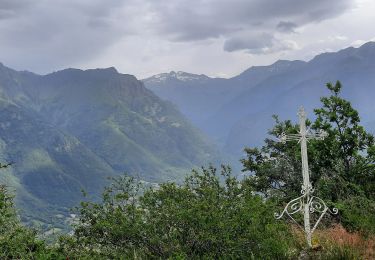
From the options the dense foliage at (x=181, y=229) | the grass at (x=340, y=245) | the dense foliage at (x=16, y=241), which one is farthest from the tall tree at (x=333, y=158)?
the dense foliage at (x=16, y=241)

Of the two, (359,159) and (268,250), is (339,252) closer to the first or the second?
(268,250)

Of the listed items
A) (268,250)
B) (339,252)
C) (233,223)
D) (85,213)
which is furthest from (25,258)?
(339,252)

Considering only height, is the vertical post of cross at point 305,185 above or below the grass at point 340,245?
above

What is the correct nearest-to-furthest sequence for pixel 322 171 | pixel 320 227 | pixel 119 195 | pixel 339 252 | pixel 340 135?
pixel 339 252 < pixel 119 195 < pixel 320 227 < pixel 322 171 < pixel 340 135

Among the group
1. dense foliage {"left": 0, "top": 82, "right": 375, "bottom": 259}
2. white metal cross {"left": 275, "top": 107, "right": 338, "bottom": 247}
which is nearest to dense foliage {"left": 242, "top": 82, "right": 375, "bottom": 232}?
dense foliage {"left": 0, "top": 82, "right": 375, "bottom": 259}

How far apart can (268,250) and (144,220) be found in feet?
10.7

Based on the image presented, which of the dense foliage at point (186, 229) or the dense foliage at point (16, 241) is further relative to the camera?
the dense foliage at point (16, 241)

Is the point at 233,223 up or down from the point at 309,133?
down

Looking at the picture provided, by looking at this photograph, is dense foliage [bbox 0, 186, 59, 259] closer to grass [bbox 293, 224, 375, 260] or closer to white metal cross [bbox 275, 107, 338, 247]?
white metal cross [bbox 275, 107, 338, 247]

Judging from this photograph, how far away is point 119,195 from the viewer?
526 inches

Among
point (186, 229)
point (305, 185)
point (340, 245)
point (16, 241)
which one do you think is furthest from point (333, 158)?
point (16, 241)

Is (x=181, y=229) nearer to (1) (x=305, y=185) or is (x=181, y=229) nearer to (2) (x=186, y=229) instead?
(2) (x=186, y=229)

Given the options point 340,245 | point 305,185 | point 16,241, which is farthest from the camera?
point 16,241

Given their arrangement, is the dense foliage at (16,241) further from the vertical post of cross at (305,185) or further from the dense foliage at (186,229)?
the vertical post of cross at (305,185)
